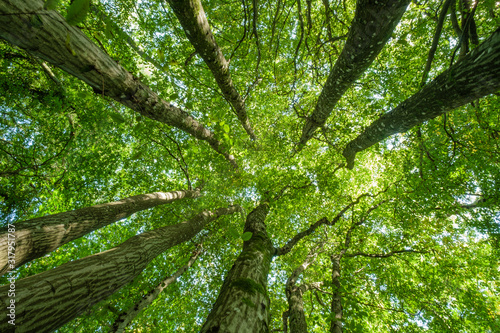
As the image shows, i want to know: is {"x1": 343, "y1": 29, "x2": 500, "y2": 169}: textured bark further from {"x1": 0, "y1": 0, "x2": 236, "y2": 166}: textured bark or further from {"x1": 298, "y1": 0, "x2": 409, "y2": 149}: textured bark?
{"x1": 0, "y1": 0, "x2": 236, "y2": 166}: textured bark

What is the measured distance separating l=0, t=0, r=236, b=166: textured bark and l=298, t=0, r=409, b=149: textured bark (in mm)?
2926

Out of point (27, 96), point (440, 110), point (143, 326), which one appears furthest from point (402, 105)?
point (27, 96)

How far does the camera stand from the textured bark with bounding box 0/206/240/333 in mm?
1538

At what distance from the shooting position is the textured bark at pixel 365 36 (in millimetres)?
2061

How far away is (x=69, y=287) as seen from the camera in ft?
6.11

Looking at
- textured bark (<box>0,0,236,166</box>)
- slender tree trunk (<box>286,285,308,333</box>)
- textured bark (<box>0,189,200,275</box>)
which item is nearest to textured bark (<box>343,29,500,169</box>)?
textured bark (<box>0,0,236,166</box>)

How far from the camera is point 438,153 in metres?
5.31

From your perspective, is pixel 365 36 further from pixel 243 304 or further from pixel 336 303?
pixel 336 303

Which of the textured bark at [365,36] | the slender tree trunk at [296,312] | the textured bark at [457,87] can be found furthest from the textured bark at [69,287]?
the textured bark at [457,87]

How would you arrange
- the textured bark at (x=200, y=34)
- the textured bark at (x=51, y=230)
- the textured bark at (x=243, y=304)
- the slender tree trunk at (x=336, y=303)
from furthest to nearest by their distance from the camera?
the slender tree trunk at (x=336, y=303)
the textured bark at (x=51, y=230)
the textured bark at (x=200, y=34)
the textured bark at (x=243, y=304)

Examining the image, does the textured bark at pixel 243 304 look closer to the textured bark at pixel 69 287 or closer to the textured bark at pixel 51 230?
the textured bark at pixel 69 287

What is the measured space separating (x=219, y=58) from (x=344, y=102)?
5.00 meters

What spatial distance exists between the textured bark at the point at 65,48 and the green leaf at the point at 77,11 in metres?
0.18

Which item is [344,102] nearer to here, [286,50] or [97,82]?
[286,50]
